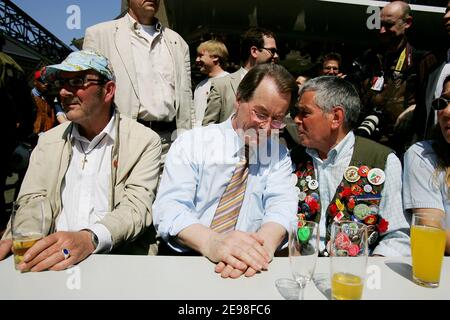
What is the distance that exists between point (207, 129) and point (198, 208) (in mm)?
455

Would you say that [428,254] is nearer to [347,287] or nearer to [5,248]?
[347,287]

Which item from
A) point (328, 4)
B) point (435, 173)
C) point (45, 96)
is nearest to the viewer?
point (435, 173)

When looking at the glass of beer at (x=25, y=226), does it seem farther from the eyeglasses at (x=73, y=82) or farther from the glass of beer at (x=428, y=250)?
the glass of beer at (x=428, y=250)

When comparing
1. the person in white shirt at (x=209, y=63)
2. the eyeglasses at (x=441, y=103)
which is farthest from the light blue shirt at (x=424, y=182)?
the person in white shirt at (x=209, y=63)

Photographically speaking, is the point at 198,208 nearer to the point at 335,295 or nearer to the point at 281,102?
the point at 281,102

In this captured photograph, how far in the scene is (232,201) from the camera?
1869mm

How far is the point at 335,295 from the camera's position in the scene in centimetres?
112

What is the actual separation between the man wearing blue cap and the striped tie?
374 millimetres

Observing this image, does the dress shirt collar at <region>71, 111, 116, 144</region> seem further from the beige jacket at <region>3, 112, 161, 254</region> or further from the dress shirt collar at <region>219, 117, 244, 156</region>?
the dress shirt collar at <region>219, 117, 244, 156</region>

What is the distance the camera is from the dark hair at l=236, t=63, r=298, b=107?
195cm

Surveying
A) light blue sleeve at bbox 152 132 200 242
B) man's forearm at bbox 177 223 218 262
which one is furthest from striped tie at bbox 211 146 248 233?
man's forearm at bbox 177 223 218 262

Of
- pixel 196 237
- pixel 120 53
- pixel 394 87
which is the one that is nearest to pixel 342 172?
pixel 196 237

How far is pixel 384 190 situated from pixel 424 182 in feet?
0.79
